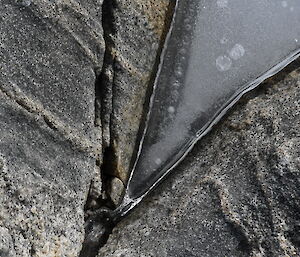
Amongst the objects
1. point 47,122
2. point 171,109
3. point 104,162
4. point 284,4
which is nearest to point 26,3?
point 47,122

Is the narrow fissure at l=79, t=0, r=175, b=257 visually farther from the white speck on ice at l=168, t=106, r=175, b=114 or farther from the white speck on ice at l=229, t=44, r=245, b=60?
the white speck on ice at l=229, t=44, r=245, b=60

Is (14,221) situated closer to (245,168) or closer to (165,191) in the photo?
(165,191)

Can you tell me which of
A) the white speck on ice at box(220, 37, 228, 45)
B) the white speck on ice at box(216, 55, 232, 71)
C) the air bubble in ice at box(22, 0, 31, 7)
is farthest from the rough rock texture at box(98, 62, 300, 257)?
the air bubble in ice at box(22, 0, 31, 7)

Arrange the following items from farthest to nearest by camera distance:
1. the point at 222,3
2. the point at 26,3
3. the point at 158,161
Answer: the point at 222,3 < the point at 158,161 < the point at 26,3

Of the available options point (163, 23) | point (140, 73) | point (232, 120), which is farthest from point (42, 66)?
point (232, 120)

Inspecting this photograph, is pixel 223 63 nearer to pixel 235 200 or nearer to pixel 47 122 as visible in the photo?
pixel 235 200

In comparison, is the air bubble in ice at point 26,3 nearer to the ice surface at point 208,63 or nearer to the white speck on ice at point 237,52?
the ice surface at point 208,63

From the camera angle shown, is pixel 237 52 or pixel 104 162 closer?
pixel 104 162
